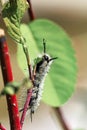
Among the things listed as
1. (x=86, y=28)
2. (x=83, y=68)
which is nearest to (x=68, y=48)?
(x=83, y=68)

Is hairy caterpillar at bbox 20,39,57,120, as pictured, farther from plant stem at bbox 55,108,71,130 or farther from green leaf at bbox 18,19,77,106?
plant stem at bbox 55,108,71,130

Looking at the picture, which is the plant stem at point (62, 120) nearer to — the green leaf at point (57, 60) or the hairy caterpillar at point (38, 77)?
the green leaf at point (57, 60)

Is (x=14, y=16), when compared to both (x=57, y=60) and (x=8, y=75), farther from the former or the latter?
(x=57, y=60)

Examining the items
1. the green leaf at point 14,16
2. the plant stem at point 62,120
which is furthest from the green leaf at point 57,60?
the green leaf at point 14,16

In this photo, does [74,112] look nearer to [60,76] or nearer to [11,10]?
[60,76]

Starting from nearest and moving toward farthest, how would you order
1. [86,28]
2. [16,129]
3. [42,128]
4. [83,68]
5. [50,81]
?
1. [16,129]
2. [50,81]
3. [42,128]
4. [83,68]
5. [86,28]

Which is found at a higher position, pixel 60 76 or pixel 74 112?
pixel 60 76
